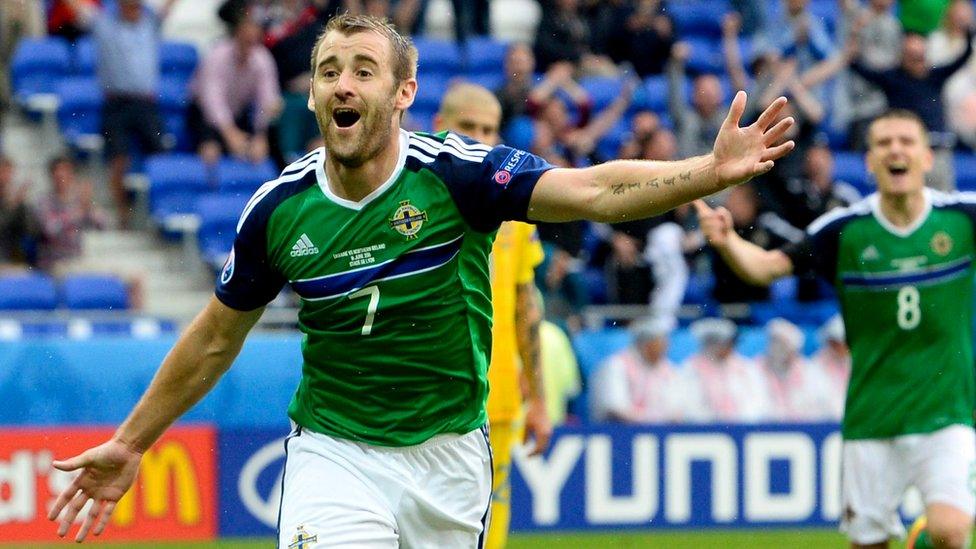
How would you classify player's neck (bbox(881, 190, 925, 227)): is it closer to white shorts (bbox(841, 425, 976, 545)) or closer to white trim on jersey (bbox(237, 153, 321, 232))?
white shorts (bbox(841, 425, 976, 545))

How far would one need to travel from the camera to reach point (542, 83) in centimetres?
1702

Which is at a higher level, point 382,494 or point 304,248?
point 304,248

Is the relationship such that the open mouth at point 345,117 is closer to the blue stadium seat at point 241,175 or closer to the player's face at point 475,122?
the player's face at point 475,122

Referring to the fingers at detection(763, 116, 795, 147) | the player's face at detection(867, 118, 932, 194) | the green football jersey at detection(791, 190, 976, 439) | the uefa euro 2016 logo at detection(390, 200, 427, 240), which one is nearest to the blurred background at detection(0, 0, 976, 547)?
the green football jersey at detection(791, 190, 976, 439)

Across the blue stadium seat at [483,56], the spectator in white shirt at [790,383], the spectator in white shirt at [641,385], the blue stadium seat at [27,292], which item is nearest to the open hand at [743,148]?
the spectator in white shirt at [641,385]

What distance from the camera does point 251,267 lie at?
216 inches

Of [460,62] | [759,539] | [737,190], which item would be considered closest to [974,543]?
[759,539]

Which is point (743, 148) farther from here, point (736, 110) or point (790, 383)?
point (790, 383)

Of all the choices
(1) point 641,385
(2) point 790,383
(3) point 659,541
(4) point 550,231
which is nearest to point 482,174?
(3) point 659,541

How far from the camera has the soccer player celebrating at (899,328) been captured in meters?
8.20

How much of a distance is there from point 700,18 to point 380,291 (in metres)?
14.8

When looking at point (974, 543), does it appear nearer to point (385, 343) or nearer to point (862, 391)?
point (862, 391)

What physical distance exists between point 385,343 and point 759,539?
7.79 meters

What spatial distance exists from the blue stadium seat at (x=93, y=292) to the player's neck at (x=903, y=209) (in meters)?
7.63
